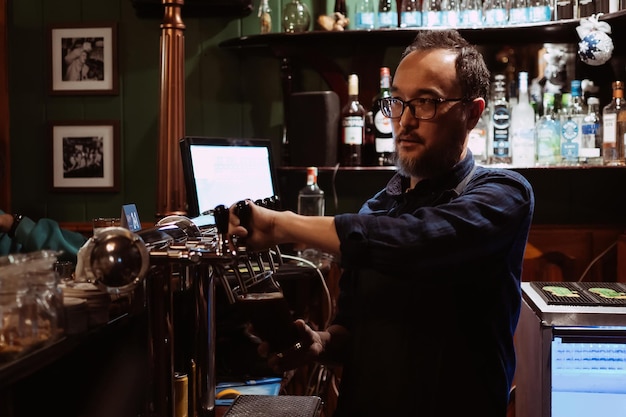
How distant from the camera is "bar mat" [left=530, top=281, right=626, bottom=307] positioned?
5.88ft

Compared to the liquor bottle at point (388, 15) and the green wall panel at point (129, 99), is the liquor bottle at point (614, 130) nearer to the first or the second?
the liquor bottle at point (388, 15)

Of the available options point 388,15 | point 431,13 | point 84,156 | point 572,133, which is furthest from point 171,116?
point 572,133

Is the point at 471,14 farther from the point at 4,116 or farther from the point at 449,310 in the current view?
the point at 4,116

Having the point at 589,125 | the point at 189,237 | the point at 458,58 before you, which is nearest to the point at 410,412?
the point at 189,237

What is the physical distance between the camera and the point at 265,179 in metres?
2.33

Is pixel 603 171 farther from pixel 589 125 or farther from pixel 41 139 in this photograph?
pixel 41 139

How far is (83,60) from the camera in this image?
107 inches

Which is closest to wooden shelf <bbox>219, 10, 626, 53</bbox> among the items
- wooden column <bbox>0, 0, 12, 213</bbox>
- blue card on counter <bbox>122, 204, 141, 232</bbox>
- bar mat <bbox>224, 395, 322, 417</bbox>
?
wooden column <bbox>0, 0, 12, 213</bbox>

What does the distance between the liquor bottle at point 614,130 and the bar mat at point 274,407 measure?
1.60 m

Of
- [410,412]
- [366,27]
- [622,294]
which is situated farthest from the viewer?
[366,27]

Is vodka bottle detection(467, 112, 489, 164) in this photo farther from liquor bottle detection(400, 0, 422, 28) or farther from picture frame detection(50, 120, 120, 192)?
picture frame detection(50, 120, 120, 192)

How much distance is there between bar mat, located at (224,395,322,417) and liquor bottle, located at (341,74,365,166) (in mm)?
1436

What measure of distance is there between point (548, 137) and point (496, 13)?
47cm

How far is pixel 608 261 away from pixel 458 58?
5.35 feet
